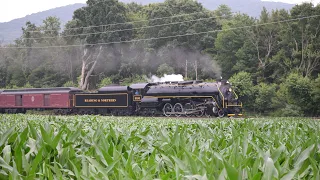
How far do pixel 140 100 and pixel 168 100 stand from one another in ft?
8.23

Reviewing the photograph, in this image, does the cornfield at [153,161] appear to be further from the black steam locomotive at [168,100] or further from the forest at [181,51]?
the forest at [181,51]

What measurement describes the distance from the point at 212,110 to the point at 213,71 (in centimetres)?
2204

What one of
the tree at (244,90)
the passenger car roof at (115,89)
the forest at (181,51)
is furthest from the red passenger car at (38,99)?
the forest at (181,51)

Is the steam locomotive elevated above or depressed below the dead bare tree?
below

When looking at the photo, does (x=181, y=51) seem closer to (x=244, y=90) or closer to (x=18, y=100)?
(x=244, y=90)

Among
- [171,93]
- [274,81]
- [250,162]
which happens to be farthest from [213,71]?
[250,162]

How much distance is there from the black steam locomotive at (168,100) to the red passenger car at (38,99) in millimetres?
1326

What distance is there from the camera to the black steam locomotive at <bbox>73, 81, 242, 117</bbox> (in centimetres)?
3011

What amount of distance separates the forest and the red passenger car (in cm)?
1523

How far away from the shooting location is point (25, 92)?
128 feet

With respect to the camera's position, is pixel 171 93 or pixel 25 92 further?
pixel 25 92

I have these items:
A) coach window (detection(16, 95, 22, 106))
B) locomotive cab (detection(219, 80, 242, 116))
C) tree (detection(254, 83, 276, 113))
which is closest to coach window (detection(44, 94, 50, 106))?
coach window (detection(16, 95, 22, 106))

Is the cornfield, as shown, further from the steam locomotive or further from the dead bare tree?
the dead bare tree

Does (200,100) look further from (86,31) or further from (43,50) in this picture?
(43,50)
